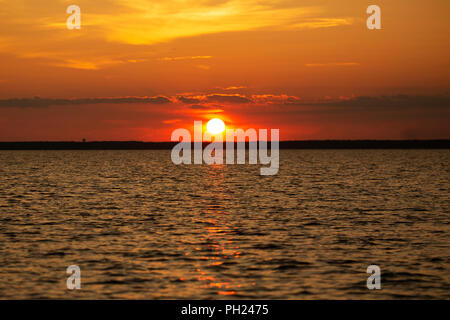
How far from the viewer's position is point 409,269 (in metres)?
26.8

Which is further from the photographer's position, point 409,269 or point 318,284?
point 409,269

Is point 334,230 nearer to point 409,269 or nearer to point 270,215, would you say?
point 270,215

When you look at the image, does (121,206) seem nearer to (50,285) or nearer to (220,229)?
(220,229)

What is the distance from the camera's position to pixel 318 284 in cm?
2406

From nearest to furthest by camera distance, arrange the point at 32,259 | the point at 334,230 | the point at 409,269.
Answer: the point at 409,269
the point at 32,259
the point at 334,230

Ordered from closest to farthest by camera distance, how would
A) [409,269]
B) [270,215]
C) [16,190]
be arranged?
[409,269] < [270,215] < [16,190]

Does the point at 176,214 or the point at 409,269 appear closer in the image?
the point at 409,269

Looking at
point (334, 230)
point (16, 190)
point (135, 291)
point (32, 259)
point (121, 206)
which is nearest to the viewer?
point (135, 291)

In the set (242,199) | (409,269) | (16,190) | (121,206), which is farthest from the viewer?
(16,190)

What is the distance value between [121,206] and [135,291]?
30296mm
